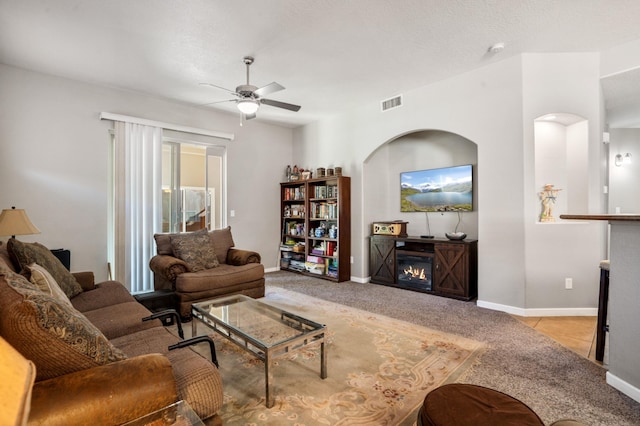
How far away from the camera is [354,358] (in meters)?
2.46

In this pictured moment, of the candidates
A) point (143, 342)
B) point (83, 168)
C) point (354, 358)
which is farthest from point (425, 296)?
point (83, 168)

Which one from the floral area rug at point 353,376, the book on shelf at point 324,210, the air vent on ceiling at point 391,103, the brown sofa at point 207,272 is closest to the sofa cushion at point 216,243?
the brown sofa at point 207,272

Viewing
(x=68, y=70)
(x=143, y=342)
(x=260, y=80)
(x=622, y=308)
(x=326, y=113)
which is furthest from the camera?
(x=326, y=113)

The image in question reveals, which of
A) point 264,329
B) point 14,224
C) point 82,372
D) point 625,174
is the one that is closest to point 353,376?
point 264,329

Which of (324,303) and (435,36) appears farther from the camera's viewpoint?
(324,303)

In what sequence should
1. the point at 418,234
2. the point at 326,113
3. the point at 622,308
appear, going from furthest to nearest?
the point at 326,113 → the point at 418,234 → the point at 622,308

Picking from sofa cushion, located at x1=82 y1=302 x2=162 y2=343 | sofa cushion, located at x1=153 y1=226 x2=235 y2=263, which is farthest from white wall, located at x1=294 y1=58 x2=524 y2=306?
sofa cushion, located at x1=82 y1=302 x2=162 y2=343

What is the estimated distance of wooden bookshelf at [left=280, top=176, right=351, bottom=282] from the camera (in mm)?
5191

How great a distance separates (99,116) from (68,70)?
63cm

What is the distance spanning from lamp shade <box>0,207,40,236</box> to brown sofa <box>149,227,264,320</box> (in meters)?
1.24

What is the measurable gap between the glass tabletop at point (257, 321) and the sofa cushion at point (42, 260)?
3.64ft

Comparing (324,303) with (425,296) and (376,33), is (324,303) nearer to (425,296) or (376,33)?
(425,296)

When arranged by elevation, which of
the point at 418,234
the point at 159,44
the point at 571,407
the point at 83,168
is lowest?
the point at 571,407

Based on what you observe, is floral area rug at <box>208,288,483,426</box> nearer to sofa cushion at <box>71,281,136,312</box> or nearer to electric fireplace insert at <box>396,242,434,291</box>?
sofa cushion at <box>71,281,136,312</box>
